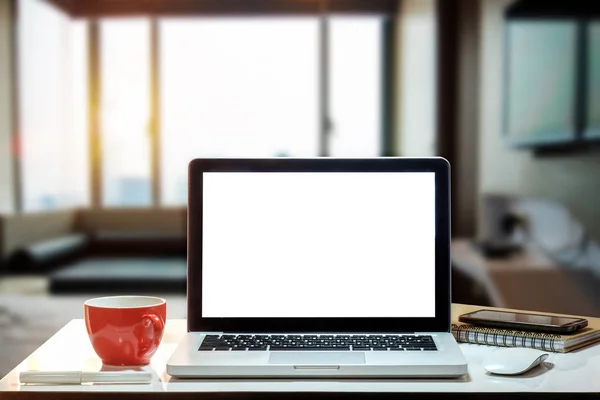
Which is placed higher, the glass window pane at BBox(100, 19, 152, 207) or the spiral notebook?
the glass window pane at BBox(100, 19, 152, 207)

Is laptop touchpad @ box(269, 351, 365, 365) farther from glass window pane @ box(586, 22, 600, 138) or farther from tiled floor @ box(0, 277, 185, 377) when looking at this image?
glass window pane @ box(586, 22, 600, 138)

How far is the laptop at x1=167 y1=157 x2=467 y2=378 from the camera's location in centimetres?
85

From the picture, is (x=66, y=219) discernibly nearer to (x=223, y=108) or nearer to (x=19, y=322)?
(x=223, y=108)

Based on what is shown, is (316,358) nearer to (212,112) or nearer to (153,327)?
(153,327)

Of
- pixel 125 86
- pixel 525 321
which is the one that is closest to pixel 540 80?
pixel 525 321

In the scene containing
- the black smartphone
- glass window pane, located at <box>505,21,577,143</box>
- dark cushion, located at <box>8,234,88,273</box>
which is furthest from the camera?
dark cushion, located at <box>8,234,88,273</box>

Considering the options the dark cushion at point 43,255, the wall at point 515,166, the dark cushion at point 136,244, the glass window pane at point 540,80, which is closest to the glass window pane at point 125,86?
the dark cushion at point 136,244

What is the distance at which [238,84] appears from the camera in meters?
5.30

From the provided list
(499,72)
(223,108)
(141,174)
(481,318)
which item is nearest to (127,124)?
(141,174)

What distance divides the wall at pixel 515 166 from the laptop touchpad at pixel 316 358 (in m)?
1.47

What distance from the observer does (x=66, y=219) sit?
4875 mm

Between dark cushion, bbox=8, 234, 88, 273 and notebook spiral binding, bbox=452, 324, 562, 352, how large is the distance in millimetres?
3481

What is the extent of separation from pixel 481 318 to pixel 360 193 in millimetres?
251

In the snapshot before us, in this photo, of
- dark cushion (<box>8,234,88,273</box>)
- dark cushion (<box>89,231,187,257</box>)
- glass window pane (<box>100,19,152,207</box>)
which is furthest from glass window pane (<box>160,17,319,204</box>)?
dark cushion (<box>8,234,88,273</box>)
